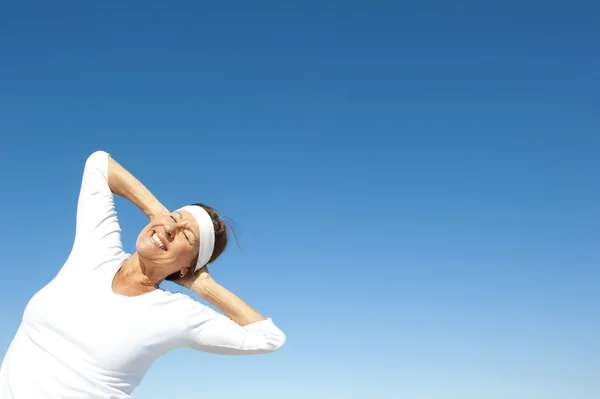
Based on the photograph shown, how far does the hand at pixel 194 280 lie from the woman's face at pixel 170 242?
0.17 meters

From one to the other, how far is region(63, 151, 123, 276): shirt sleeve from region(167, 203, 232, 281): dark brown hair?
541 millimetres

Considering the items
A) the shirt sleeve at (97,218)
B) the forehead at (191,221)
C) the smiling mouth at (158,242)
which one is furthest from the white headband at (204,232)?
the shirt sleeve at (97,218)

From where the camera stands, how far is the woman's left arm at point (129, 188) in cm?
520

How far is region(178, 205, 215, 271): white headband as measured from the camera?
189 inches

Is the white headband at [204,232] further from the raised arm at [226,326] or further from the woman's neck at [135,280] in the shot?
the woman's neck at [135,280]

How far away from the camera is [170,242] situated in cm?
466

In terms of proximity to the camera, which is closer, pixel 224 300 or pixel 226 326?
pixel 226 326

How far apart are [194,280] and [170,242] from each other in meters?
0.46

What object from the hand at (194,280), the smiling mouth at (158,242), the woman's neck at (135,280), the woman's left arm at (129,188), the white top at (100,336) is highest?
the woman's left arm at (129,188)

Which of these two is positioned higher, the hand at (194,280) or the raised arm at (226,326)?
the hand at (194,280)

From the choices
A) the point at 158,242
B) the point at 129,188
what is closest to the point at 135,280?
the point at 158,242

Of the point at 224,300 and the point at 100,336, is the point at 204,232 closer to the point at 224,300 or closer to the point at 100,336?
the point at 224,300

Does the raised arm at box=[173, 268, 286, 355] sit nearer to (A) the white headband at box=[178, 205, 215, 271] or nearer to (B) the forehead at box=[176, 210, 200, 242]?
(A) the white headband at box=[178, 205, 215, 271]

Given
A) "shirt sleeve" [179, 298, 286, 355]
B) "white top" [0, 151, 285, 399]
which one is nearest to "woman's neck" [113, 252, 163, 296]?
"white top" [0, 151, 285, 399]
